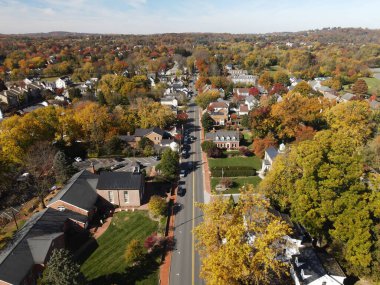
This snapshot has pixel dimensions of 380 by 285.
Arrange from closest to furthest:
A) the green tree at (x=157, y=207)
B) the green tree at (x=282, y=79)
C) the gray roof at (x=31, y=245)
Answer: the gray roof at (x=31, y=245) < the green tree at (x=157, y=207) < the green tree at (x=282, y=79)

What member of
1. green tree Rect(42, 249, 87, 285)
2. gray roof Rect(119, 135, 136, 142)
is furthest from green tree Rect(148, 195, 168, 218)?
gray roof Rect(119, 135, 136, 142)

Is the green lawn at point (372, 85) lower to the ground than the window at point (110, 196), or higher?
higher

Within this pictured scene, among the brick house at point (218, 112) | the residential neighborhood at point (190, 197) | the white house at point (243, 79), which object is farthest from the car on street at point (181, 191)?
the white house at point (243, 79)

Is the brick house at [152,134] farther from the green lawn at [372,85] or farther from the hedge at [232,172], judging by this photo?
the green lawn at [372,85]

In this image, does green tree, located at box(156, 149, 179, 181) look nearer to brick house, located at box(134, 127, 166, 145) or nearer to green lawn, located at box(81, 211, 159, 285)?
green lawn, located at box(81, 211, 159, 285)

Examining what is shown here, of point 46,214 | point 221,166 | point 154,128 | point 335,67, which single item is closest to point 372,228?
point 221,166

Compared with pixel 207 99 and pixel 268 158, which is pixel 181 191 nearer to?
pixel 268 158
